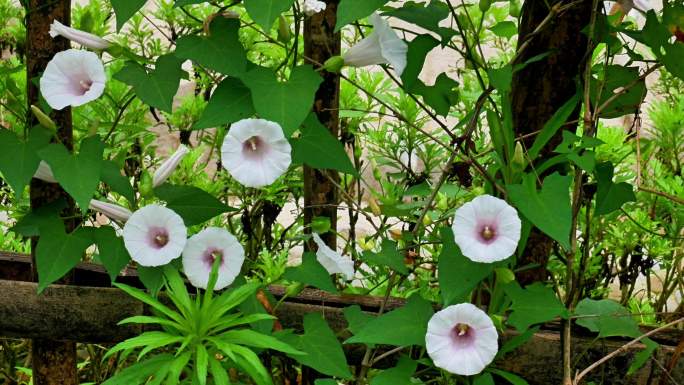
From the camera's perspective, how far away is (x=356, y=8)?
1.08 metres

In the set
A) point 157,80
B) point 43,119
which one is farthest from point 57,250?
point 157,80

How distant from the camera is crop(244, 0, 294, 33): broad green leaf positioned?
3.53 feet

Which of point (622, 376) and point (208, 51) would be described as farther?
point (622, 376)

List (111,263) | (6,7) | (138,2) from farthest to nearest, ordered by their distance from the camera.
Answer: (6,7)
(111,263)
(138,2)

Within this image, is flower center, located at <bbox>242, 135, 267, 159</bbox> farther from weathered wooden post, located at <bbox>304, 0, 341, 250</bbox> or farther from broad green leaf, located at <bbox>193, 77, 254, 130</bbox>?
weathered wooden post, located at <bbox>304, 0, 341, 250</bbox>

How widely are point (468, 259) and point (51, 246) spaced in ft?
1.98

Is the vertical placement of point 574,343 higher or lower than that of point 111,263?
lower

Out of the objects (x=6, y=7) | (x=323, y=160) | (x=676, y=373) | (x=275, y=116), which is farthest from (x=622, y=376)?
(x=6, y=7)

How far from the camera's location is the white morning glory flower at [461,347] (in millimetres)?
1196

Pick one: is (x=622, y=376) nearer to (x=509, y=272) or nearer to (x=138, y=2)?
(x=509, y=272)

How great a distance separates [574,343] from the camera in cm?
142

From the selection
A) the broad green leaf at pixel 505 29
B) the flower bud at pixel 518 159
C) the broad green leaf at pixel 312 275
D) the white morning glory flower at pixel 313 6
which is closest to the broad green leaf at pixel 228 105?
the white morning glory flower at pixel 313 6

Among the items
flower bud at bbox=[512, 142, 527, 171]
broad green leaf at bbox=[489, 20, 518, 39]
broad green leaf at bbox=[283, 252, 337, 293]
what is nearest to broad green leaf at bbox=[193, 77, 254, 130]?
broad green leaf at bbox=[283, 252, 337, 293]

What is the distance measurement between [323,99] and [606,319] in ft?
1.79
